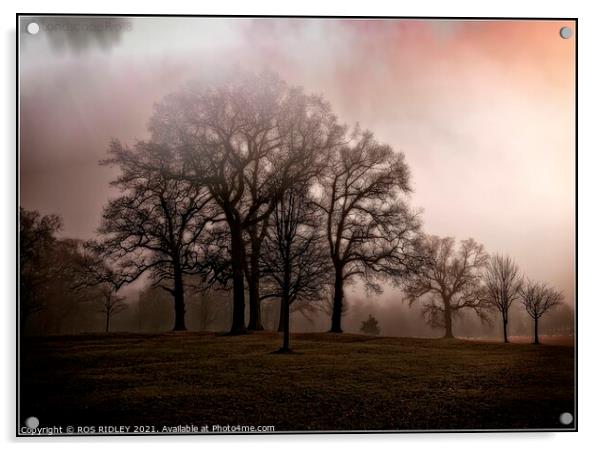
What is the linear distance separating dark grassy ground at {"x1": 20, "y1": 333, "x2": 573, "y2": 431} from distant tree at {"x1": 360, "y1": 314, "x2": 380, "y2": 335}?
8 centimetres

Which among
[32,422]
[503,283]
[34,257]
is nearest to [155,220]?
[34,257]

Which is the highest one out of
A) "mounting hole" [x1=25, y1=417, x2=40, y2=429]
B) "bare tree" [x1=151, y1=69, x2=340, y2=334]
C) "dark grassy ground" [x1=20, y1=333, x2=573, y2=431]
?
"bare tree" [x1=151, y1=69, x2=340, y2=334]

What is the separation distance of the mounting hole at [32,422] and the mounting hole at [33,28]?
399cm

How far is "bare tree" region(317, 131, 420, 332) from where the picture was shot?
22.1ft

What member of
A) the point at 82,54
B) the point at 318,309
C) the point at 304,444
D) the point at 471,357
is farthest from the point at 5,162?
the point at 471,357

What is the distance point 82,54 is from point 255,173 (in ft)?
7.23

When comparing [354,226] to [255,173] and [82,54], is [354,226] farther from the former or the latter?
[82,54]

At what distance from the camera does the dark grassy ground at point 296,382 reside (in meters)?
6.39

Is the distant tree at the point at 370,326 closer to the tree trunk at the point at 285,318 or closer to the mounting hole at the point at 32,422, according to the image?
the tree trunk at the point at 285,318

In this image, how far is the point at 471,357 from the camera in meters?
6.70

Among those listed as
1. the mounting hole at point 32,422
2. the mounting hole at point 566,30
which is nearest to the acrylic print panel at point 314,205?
the mounting hole at point 566,30

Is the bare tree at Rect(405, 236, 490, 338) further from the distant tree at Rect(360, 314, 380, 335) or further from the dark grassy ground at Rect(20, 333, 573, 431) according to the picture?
the distant tree at Rect(360, 314, 380, 335)

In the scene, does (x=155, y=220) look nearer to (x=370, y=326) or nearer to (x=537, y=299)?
(x=370, y=326)

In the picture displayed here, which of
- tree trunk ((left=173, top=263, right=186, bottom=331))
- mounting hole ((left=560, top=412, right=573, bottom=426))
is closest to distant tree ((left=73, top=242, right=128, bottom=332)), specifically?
tree trunk ((left=173, top=263, right=186, bottom=331))
